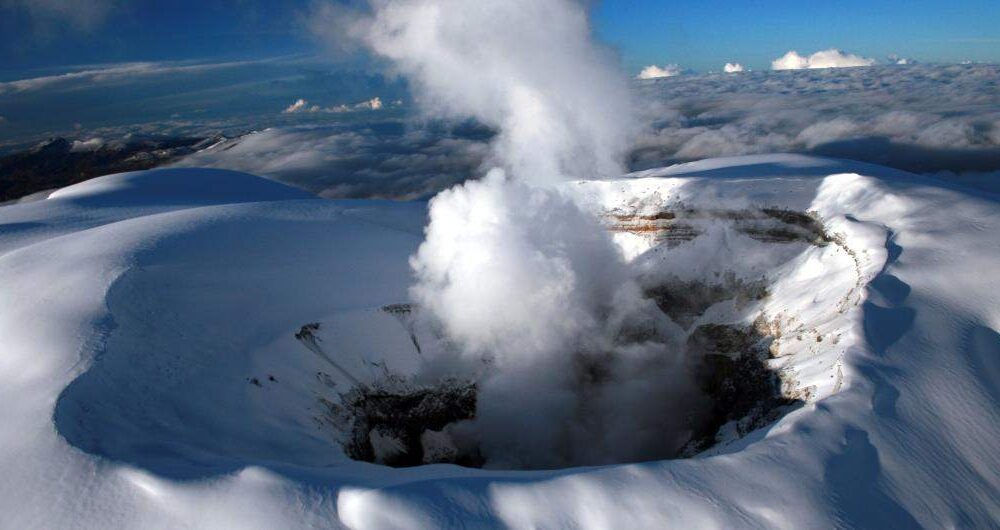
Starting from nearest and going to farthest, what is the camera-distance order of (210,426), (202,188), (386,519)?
(386,519) < (210,426) < (202,188)

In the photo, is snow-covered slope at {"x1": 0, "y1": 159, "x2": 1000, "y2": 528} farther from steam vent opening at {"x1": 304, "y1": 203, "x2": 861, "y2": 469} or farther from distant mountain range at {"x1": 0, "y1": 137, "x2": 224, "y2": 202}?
distant mountain range at {"x1": 0, "y1": 137, "x2": 224, "y2": 202}

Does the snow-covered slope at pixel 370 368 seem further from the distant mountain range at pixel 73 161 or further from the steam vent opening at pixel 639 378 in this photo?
the distant mountain range at pixel 73 161

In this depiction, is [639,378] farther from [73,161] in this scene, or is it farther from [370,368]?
[73,161]

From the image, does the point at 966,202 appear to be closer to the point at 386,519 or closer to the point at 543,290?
the point at 543,290

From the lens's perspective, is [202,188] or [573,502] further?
[202,188]

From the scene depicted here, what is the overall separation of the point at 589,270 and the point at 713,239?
498cm

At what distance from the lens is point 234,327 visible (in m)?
14.1

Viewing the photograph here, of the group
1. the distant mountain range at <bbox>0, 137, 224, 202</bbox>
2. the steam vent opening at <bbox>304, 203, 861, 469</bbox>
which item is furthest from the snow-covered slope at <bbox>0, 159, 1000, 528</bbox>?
the distant mountain range at <bbox>0, 137, 224, 202</bbox>

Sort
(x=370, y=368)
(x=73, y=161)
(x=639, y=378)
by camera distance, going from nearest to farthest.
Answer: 1. (x=370, y=368)
2. (x=639, y=378)
3. (x=73, y=161)

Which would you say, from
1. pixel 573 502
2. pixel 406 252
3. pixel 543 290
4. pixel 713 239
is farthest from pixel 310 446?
pixel 713 239

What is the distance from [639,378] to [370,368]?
8891 millimetres

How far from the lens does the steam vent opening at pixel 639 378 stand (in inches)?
570

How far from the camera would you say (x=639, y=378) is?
18.3m

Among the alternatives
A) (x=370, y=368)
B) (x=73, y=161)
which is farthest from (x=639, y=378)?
(x=73, y=161)
